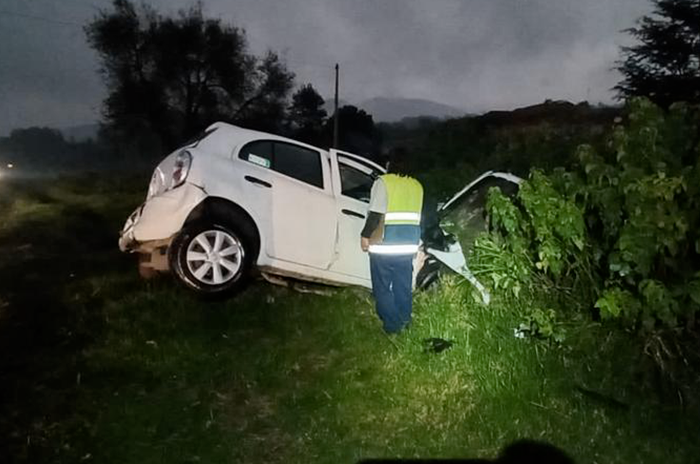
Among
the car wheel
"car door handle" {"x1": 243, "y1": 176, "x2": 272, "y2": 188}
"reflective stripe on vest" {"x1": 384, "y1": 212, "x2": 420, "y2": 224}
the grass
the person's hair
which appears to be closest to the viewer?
the grass

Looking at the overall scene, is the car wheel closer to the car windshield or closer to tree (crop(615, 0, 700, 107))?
the car windshield

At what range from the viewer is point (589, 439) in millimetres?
5219

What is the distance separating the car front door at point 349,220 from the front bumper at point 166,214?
1.45m

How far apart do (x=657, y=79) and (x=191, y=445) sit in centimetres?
2397

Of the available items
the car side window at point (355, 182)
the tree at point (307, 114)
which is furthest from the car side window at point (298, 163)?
the tree at point (307, 114)

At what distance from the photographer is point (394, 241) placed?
725 cm

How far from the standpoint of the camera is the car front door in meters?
8.34

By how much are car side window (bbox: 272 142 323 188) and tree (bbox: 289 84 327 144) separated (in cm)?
2898

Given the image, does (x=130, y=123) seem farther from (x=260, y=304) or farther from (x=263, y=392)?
(x=263, y=392)

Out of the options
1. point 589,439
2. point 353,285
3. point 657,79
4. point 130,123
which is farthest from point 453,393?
point 130,123

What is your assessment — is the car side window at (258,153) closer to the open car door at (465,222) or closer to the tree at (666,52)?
the open car door at (465,222)

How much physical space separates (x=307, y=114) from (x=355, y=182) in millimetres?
30088

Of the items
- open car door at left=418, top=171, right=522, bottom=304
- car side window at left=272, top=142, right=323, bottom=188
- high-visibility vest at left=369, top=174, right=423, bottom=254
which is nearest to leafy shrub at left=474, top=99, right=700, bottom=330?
high-visibility vest at left=369, top=174, right=423, bottom=254

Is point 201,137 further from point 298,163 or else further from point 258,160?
point 298,163
